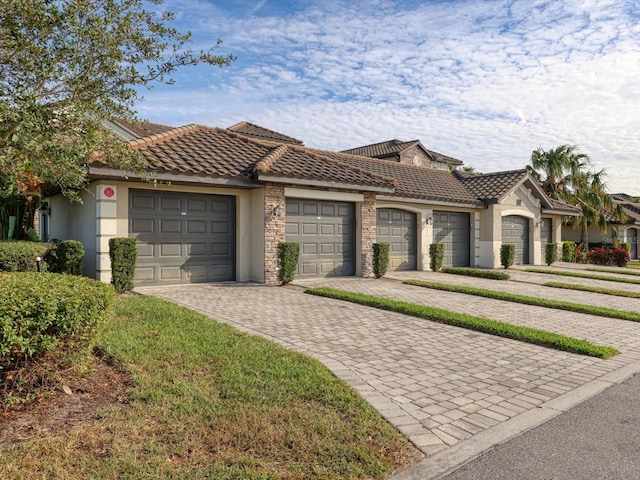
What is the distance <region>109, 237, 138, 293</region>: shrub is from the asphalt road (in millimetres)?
9051

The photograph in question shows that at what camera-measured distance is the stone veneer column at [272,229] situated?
12922 millimetres

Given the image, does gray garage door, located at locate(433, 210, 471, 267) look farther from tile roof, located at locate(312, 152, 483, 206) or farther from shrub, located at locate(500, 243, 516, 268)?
shrub, located at locate(500, 243, 516, 268)

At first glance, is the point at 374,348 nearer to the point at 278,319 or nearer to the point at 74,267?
the point at 278,319

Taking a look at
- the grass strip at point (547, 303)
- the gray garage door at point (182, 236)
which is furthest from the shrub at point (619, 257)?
the gray garage door at point (182, 236)

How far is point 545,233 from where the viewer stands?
25219mm

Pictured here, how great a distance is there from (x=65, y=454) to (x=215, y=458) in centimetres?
105

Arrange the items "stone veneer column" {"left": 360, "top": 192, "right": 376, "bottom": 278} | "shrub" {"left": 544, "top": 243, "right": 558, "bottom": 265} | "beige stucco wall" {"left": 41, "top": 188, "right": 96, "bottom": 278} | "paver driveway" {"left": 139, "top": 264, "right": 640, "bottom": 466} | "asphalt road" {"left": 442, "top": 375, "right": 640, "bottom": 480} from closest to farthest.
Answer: "asphalt road" {"left": 442, "top": 375, "right": 640, "bottom": 480}, "paver driveway" {"left": 139, "top": 264, "right": 640, "bottom": 466}, "beige stucco wall" {"left": 41, "top": 188, "right": 96, "bottom": 278}, "stone veneer column" {"left": 360, "top": 192, "right": 376, "bottom": 278}, "shrub" {"left": 544, "top": 243, "right": 558, "bottom": 265}

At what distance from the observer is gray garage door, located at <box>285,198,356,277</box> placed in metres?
14.0

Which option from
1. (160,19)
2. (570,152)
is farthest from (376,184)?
(570,152)

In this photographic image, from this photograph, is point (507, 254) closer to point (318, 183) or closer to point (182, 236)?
point (318, 183)

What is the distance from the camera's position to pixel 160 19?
571 centimetres

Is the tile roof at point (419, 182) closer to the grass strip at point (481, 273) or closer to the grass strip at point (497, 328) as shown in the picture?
the grass strip at point (481, 273)

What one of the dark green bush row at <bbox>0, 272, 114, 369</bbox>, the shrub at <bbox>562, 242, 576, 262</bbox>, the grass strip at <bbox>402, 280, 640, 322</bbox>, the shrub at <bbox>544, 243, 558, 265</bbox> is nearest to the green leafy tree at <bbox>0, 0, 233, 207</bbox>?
the dark green bush row at <bbox>0, 272, 114, 369</bbox>

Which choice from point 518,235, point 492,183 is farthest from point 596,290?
point 518,235
